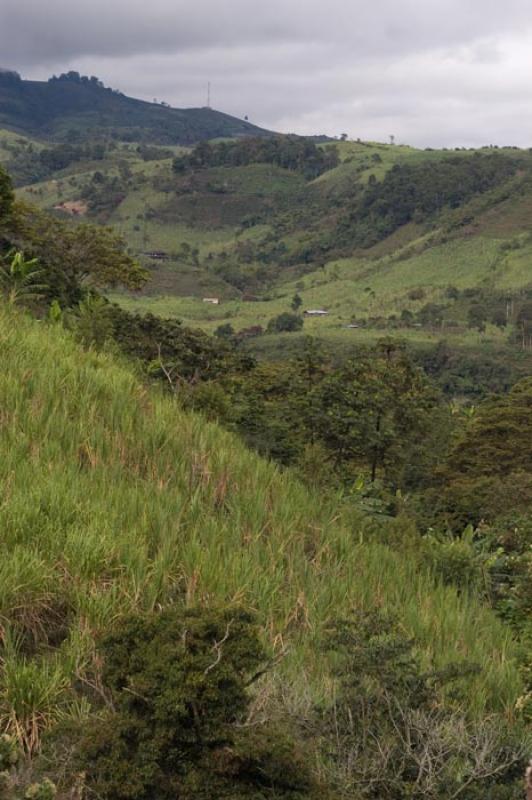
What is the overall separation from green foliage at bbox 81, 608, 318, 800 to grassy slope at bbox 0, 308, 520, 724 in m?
0.52

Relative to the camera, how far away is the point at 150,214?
557 ft

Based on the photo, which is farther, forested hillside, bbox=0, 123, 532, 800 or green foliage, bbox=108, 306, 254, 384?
green foliage, bbox=108, 306, 254, 384

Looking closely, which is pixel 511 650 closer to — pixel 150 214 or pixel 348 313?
pixel 348 313

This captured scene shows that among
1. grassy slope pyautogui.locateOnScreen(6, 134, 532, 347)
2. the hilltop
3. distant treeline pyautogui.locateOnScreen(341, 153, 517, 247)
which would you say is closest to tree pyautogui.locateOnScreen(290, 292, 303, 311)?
grassy slope pyautogui.locateOnScreen(6, 134, 532, 347)

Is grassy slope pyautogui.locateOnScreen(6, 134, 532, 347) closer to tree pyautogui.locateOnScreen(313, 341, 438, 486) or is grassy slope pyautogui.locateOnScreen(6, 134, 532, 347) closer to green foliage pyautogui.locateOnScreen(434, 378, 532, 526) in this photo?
tree pyautogui.locateOnScreen(313, 341, 438, 486)

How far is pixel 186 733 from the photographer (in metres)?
2.52

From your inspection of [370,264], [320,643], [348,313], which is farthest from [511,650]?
[370,264]

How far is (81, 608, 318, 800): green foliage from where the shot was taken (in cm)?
244

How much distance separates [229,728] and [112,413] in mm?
3600

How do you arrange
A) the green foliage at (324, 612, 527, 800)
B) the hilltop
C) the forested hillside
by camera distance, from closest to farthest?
the forested hillside
the green foliage at (324, 612, 527, 800)
the hilltop

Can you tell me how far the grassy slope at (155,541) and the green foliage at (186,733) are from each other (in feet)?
1.71

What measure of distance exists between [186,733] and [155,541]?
1.78 meters

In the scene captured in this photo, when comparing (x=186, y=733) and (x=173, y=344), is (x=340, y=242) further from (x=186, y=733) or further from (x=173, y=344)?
(x=186, y=733)

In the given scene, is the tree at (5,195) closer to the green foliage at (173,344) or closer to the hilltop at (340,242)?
the green foliage at (173,344)
